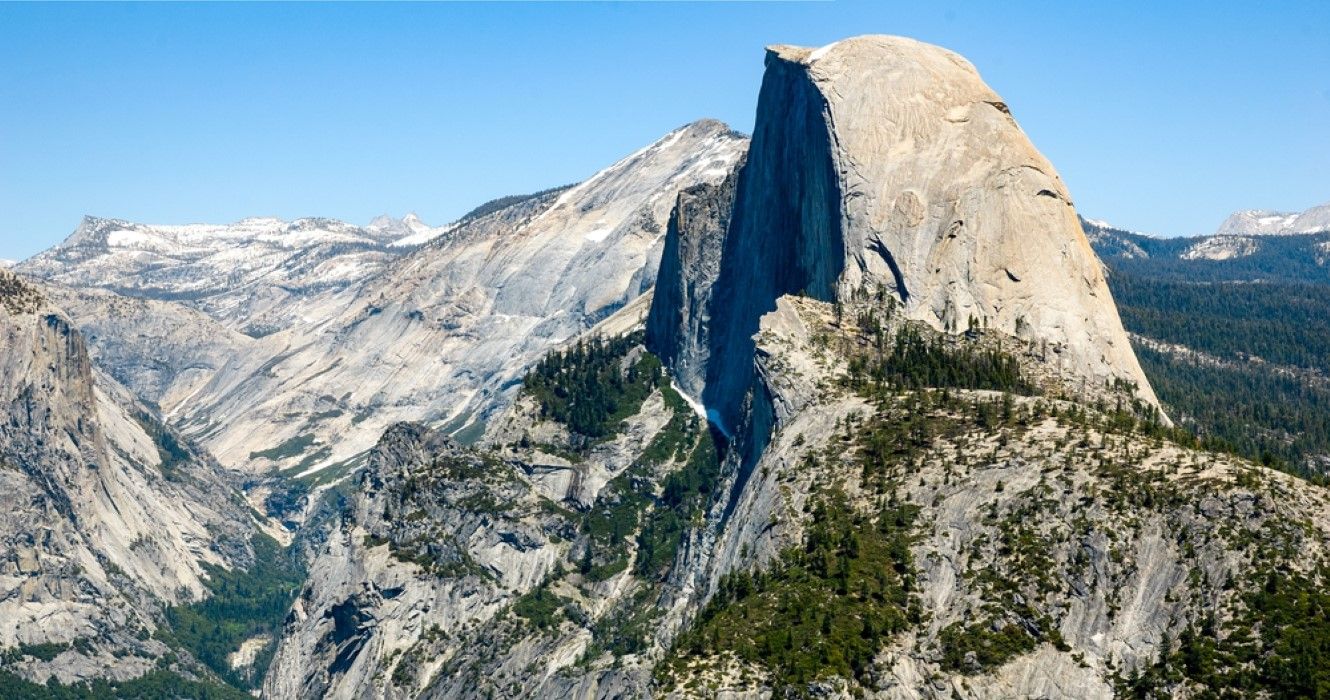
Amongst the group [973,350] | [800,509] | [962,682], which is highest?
[973,350]

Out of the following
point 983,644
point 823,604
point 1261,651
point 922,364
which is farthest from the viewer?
point 922,364

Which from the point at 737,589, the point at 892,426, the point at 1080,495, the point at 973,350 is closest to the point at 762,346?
the point at 973,350

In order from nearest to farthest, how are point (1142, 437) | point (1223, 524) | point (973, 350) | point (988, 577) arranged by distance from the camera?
1. point (1223, 524)
2. point (988, 577)
3. point (1142, 437)
4. point (973, 350)

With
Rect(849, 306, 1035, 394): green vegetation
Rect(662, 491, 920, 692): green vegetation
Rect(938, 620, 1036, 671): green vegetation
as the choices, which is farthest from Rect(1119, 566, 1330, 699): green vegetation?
Rect(849, 306, 1035, 394): green vegetation

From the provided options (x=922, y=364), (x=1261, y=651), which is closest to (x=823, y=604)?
(x=1261, y=651)

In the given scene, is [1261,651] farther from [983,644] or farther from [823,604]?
[823,604]

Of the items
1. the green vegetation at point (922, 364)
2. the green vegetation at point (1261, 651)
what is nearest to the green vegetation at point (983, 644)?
the green vegetation at point (1261, 651)

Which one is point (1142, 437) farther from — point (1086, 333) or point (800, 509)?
point (1086, 333)

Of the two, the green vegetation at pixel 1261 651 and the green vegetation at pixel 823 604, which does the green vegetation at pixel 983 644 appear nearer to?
the green vegetation at pixel 823 604
